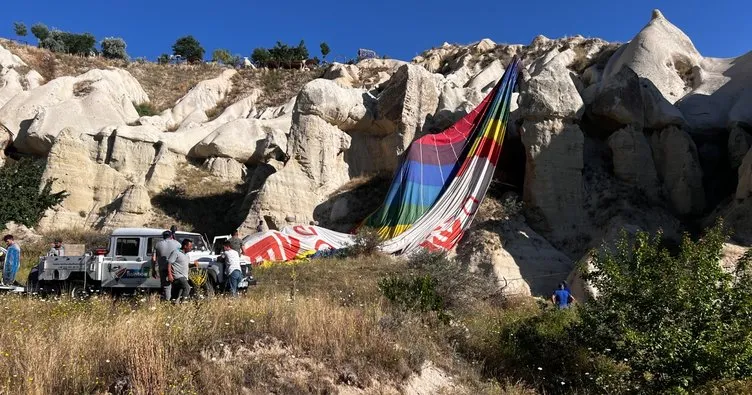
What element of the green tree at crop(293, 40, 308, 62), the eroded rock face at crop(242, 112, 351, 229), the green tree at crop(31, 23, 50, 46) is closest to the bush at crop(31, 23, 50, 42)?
the green tree at crop(31, 23, 50, 46)

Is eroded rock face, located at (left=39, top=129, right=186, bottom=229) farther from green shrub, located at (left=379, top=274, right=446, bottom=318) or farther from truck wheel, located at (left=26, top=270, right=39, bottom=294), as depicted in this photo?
green shrub, located at (left=379, top=274, right=446, bottom=318)

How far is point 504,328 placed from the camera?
714 cm

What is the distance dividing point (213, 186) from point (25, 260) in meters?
9.11

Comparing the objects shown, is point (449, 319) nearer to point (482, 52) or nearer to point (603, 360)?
point (603, 360)

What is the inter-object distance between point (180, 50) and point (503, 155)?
57.7 m

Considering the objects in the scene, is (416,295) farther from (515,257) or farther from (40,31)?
(40,31)

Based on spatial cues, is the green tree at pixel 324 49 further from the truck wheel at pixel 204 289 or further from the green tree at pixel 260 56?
the truck wheel at pixel 204 289

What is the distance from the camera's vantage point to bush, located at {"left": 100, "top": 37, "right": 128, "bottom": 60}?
62094 mm

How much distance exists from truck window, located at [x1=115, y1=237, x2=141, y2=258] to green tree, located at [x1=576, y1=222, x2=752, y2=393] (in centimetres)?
744

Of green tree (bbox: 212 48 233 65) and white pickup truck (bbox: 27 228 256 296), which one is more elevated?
green tree (bbox: 212 48 233 65)

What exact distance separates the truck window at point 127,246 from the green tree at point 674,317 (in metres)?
7.44

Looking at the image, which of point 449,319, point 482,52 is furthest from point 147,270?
point 482,52

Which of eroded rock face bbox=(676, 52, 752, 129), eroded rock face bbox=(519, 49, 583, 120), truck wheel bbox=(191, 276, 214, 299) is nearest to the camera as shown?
truck wheel bbox=(191, 276, 214, 299)

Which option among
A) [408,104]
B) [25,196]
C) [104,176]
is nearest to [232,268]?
[408,104]
